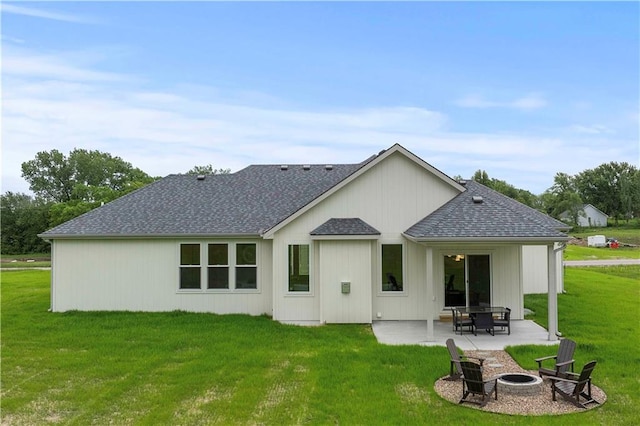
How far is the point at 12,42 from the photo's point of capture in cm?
1569

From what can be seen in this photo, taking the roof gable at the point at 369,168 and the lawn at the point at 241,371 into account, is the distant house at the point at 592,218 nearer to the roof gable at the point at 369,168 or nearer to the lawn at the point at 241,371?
the lawn at the point at 241,371

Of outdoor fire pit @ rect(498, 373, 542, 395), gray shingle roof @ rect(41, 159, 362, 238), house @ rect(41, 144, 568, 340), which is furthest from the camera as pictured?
gray shingle roof @ rect(41, 159, 362, 238)

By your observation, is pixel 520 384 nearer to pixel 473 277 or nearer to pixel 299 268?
pixel 473 277

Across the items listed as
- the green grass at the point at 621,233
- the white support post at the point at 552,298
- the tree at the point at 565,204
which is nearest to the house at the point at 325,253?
the white support post at the point at 552,298

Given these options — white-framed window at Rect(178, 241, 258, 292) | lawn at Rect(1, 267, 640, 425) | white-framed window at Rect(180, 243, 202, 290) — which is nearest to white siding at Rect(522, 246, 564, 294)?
lawn at Rect(1, 267, 640, 425)

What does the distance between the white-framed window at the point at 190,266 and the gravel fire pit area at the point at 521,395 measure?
9.98 metres

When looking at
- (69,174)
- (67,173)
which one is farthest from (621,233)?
(67,173)

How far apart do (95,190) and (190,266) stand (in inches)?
1901

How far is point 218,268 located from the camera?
631 inches

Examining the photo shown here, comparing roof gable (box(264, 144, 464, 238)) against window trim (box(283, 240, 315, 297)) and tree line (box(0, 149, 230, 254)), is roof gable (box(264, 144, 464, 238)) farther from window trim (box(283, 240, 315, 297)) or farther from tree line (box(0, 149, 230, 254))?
tree line (box(0, 149, 230, 254))

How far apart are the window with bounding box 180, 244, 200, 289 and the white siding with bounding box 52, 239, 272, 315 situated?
20cm

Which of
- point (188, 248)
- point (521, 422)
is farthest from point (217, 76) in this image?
point (521, 422)

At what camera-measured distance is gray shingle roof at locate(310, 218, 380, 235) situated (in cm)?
1402

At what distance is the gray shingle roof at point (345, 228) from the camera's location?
14.0 m
